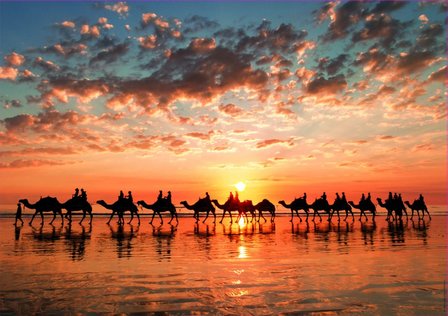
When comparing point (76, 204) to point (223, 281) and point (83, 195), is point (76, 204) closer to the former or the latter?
point (83, 195)

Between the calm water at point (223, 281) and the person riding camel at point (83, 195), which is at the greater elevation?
the person riding camel at point (83, 195)

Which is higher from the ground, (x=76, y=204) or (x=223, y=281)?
(x=76, y=204)

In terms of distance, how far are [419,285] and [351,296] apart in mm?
1791

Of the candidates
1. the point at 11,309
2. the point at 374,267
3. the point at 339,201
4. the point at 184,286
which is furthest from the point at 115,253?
the point at 339,201

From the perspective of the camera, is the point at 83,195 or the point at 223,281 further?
the point at 83,195

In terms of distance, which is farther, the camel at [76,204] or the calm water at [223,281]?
the camel at [76,204]

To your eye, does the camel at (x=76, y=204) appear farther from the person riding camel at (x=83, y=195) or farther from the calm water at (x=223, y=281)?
the calm water at (x=223, y=281)

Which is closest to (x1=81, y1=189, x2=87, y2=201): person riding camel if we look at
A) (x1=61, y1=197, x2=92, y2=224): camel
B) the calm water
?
(x1=61, y1=197, x2=92, y2=224): camel

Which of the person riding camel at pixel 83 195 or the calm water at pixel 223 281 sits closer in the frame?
the calm water at pixel 223 281

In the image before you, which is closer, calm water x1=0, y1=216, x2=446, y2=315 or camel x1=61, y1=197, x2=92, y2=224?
calm water x1=0, y1=216, x2=446, y2=315

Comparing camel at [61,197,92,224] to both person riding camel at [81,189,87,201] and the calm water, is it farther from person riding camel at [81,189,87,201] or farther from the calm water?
the calm water

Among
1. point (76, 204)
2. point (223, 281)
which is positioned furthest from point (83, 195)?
point (223, 281)

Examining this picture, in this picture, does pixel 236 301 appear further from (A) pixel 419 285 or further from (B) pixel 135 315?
(A) pixel 419 285

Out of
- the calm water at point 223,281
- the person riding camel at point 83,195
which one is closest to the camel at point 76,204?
the person riding camel at point 83,195
